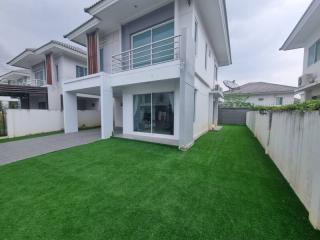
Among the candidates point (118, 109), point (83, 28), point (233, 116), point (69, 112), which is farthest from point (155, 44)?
point (233, 116)

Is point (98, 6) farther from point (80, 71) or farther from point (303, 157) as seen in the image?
point (303, 157)

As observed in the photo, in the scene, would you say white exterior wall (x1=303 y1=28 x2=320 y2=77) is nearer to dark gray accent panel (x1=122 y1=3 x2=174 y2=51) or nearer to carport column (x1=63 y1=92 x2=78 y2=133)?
dark gray accent panel (x1=122 y1=3 x2=174 y2=51)

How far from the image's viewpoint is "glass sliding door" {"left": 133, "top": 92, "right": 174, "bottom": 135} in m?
7.09

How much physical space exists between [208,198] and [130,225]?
151 cm

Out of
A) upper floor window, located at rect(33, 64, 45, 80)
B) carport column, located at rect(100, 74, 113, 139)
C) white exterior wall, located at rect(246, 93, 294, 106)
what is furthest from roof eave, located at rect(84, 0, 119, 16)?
white exterior wall, located at rect(246, 93, 294, 106)

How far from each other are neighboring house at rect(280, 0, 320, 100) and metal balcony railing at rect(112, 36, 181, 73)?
23.2 ft

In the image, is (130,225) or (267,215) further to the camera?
(267,215)

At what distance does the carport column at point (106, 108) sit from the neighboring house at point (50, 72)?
6789 mm

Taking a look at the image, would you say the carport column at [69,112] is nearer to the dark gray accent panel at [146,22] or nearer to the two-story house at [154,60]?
the two-story house at [154,60]

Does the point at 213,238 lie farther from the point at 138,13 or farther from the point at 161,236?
the point at 138,13

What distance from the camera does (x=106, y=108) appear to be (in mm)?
7930

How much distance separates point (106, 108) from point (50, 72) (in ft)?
30.4

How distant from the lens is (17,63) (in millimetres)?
15352

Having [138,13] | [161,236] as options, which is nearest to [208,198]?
[161,236]
